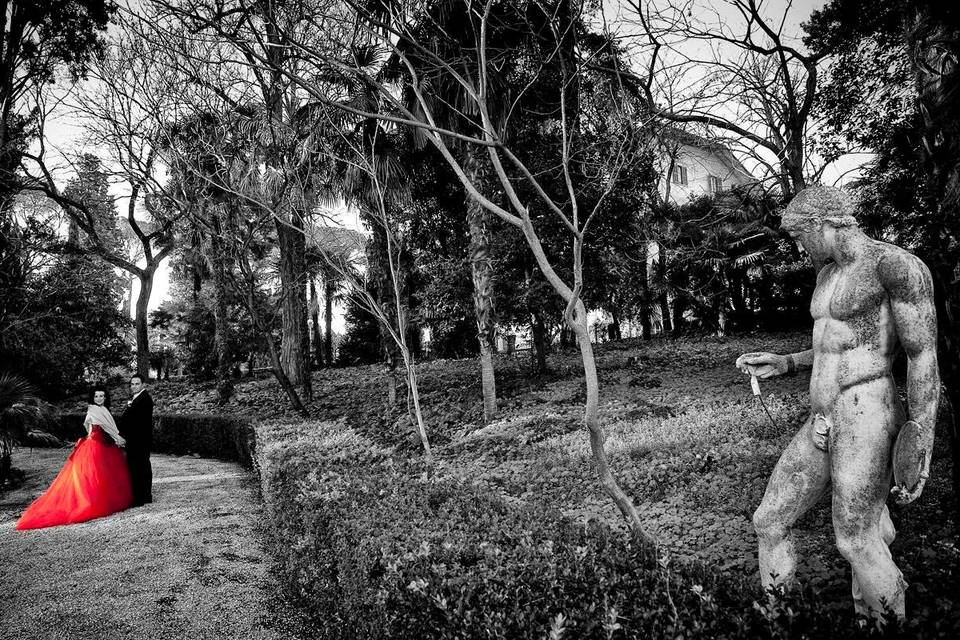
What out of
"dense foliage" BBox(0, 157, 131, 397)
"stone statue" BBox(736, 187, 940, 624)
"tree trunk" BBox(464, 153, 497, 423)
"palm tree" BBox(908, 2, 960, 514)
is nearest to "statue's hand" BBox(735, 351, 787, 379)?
"stone statue" BBox(736, 187, 940, 624)

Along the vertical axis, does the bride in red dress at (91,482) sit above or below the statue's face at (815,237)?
below

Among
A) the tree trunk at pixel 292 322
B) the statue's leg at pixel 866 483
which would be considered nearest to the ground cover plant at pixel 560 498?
the statue's leg at pixel 866 483

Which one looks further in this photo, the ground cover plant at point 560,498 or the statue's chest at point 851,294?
the ground cover plant at point 560,498

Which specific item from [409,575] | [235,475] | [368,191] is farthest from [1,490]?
[409,575]

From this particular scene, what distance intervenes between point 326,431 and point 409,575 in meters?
7.62

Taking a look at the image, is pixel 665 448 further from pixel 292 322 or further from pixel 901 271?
pixel 292 322

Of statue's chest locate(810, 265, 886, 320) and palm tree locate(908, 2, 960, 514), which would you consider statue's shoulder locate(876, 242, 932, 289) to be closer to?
statue's chest locate(810, 265, 886, 320)

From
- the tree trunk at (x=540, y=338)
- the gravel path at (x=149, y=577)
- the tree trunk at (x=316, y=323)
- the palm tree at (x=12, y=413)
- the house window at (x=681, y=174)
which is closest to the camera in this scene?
the gravel path at (x=149, y=577)

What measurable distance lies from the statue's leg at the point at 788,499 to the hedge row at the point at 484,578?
242mm

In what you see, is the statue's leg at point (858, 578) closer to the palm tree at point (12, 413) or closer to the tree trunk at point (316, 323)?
the palm tree at point (12, 413)

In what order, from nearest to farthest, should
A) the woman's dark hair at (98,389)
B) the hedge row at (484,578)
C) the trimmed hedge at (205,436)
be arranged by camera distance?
the hedge row at (484,578) < the woman's dark hair at (98,389) < the trimmed hedge at (205,436)

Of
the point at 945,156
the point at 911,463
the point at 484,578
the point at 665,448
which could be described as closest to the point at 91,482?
the point at 484,578

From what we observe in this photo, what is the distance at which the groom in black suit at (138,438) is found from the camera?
8.09 metres

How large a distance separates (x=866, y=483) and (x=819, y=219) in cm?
117
